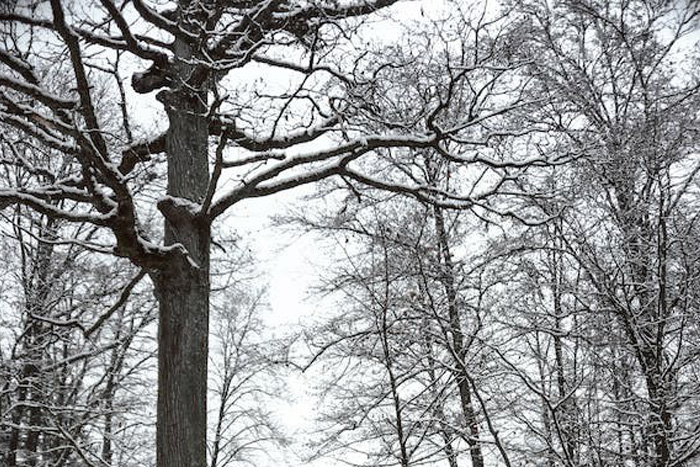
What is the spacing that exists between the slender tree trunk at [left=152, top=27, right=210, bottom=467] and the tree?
0.03ft

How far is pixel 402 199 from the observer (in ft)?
30.9

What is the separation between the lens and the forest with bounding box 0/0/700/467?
202 inches

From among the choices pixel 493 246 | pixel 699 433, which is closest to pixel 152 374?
pixel 493 246

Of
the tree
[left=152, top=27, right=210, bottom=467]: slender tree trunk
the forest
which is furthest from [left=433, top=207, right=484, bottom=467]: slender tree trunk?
[left=152, top=27, right=210, bottom=467]: slender tree trunk

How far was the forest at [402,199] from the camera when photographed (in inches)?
202

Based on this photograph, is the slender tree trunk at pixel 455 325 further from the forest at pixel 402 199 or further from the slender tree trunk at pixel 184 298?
the slender tree trunk at pixel 184 298

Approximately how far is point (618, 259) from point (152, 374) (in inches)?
403

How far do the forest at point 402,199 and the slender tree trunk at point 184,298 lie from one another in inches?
0.8

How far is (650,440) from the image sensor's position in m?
6.49

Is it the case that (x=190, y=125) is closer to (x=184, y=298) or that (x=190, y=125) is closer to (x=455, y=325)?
(x=184, y=298)

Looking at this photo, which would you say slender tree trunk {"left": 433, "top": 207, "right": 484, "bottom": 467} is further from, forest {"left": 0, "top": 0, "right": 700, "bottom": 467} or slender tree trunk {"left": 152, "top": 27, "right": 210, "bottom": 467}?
slender tree trunk {"left": 152, "top": 27, "right": 210, "bottom": 467}

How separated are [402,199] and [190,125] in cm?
437

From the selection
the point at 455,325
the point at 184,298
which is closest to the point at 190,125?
the point at 184,298

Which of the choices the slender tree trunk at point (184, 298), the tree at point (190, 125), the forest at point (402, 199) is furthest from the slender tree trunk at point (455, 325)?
the slender tree trunk at point (184, 298)
